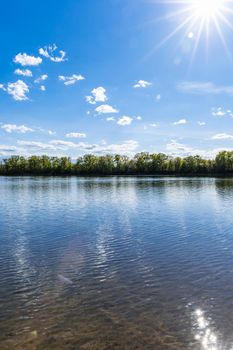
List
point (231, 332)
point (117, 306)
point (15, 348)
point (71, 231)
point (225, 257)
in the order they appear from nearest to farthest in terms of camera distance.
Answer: point (15, 348) < point (231, 332) < point (117, 306) < point (225, 257) < point (71, 231)

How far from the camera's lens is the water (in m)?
9.91

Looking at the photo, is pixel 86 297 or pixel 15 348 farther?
pixel 86 297

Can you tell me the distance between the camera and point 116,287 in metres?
14.0

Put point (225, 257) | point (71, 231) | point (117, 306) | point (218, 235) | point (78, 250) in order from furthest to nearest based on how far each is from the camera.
Answer: point (71, 231) < point (218, 235) < point (78, 250) < point (225, 257) < point (117, 306)

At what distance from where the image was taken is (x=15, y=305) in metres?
12.1

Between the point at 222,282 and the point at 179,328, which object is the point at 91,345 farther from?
the point at 222,282

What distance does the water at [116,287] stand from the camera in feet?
32.5

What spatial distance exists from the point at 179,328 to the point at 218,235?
15.2 metres

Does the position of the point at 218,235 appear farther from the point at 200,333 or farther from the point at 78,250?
the point at 200,333

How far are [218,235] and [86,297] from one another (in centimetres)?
1472

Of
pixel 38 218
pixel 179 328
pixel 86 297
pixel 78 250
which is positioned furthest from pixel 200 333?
pixel 38 218

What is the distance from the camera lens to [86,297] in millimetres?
12906

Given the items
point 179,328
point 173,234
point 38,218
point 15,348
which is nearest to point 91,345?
point 15,348

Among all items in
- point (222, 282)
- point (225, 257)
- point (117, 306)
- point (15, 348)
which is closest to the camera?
point (15, 348)
